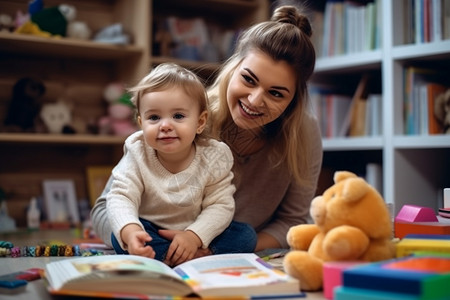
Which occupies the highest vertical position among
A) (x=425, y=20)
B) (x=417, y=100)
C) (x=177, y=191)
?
(x=425, y=20)

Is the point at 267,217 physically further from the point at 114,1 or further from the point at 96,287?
the point at 114,1

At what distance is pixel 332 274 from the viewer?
0.83 meters

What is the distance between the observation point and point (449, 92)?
2.15 m

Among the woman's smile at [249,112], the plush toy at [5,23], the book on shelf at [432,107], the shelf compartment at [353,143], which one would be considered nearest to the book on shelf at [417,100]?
the book on shelf at [432,107]

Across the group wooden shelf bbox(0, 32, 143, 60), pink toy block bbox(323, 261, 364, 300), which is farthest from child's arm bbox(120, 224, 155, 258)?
wooden shelf bbox(0, 32, 143, 60)

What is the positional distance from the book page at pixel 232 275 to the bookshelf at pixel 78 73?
5.03 ft

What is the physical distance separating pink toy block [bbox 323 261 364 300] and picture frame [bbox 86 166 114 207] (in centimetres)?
194

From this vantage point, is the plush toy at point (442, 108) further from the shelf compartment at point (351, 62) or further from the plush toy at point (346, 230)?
the plush toy at point (346, 230)

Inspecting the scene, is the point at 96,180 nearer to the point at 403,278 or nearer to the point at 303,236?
the point at 303,236

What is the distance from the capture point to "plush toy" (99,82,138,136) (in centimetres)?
256

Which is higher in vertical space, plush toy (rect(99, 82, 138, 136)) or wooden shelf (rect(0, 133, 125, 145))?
plush toy (rect(99, 82, 138, 136))

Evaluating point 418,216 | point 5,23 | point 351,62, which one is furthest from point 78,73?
point 418,216

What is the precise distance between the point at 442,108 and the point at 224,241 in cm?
138

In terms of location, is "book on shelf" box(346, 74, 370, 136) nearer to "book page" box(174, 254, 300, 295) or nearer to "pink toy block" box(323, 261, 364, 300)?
"book page" box(174, 254, 300, 295)
